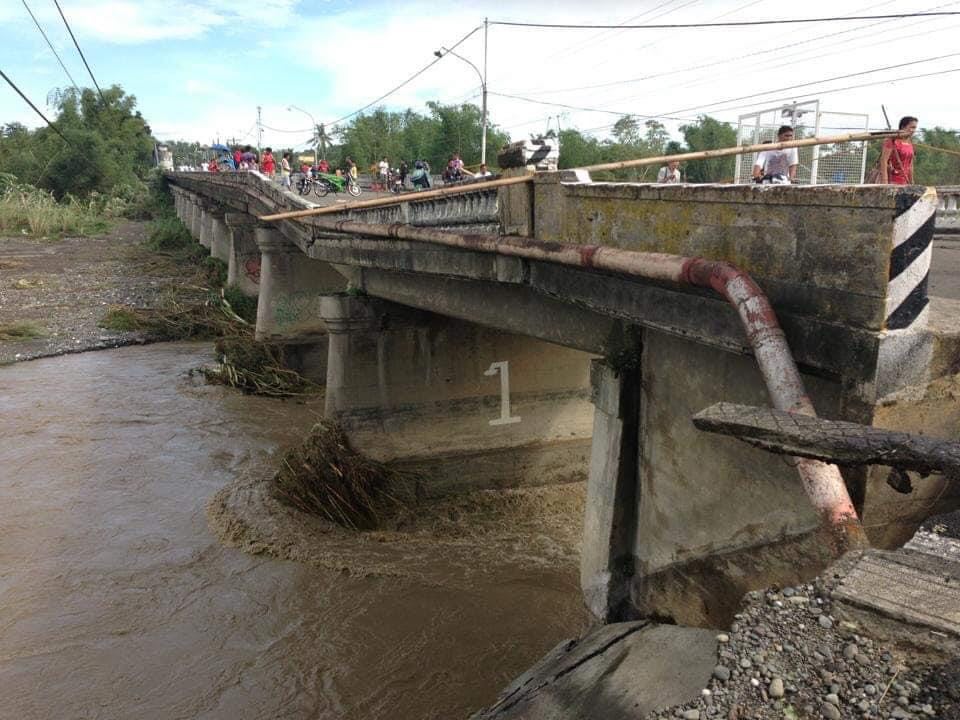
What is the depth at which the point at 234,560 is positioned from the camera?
9938 millimetres

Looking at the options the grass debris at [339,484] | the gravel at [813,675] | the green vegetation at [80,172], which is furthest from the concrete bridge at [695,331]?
the green vegetation at [80,172]

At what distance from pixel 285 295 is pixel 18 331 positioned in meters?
8.87

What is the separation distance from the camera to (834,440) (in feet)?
9.96

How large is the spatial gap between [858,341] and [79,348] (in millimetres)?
21275

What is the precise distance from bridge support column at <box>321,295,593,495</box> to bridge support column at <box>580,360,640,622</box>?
5689 millimetres

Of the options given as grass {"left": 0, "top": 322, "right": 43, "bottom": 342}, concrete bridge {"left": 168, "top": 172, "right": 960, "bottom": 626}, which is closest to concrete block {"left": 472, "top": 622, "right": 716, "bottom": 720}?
concrete bridge {"left": 168, "top": 172, "right": 960, "bottom": 626}

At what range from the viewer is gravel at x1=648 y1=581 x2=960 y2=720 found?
2367 mm

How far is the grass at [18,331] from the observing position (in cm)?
2125

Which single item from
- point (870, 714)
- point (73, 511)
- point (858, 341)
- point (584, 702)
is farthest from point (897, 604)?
point (73, 511)

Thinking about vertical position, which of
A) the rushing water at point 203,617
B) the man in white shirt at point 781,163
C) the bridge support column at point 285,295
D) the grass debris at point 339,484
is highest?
the man in white shirt at point 781,163

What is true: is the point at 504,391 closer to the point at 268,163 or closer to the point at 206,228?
the point at 268,163

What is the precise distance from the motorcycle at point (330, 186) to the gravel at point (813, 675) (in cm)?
2112

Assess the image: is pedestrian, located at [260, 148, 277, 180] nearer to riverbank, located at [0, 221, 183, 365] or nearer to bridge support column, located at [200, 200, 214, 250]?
bridge support column, located at [200, 200, 214, 250]

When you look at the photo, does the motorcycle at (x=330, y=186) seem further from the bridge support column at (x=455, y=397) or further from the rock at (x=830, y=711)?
the rock at (x=830, y=711)
